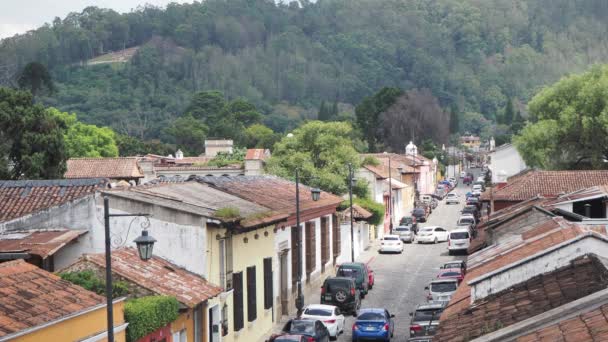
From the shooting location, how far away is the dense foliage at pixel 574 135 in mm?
62156

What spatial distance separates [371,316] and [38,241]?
1025 centimetres

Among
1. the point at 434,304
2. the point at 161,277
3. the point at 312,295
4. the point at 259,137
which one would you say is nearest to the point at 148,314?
the point at 161,277

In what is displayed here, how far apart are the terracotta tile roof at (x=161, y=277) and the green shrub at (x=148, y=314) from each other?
0.75m

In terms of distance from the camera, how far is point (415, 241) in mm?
63812

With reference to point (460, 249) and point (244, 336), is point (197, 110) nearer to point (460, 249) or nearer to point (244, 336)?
point (460, 249)

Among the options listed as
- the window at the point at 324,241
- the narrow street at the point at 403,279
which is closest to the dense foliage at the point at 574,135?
the narrow street at the point at 403,279

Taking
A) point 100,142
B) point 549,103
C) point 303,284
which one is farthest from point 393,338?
point 100,142

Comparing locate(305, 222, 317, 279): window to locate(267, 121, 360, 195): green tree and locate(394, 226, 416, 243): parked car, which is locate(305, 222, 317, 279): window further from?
locate(394, 226, 416, 243): parked car

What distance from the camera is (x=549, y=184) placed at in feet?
162

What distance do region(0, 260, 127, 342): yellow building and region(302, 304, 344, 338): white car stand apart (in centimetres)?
1133

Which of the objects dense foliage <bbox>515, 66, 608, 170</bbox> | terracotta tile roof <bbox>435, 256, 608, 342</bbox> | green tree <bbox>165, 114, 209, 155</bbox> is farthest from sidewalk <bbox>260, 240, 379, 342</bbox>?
green tree <bbox>165, 114, 209, 155</bbox>

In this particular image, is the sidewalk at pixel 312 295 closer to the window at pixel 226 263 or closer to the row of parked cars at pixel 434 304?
the row of parked cars at pixel 434 304

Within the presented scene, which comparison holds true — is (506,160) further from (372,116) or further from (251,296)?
(251,296)

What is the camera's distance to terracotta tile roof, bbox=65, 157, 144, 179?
67.4m
